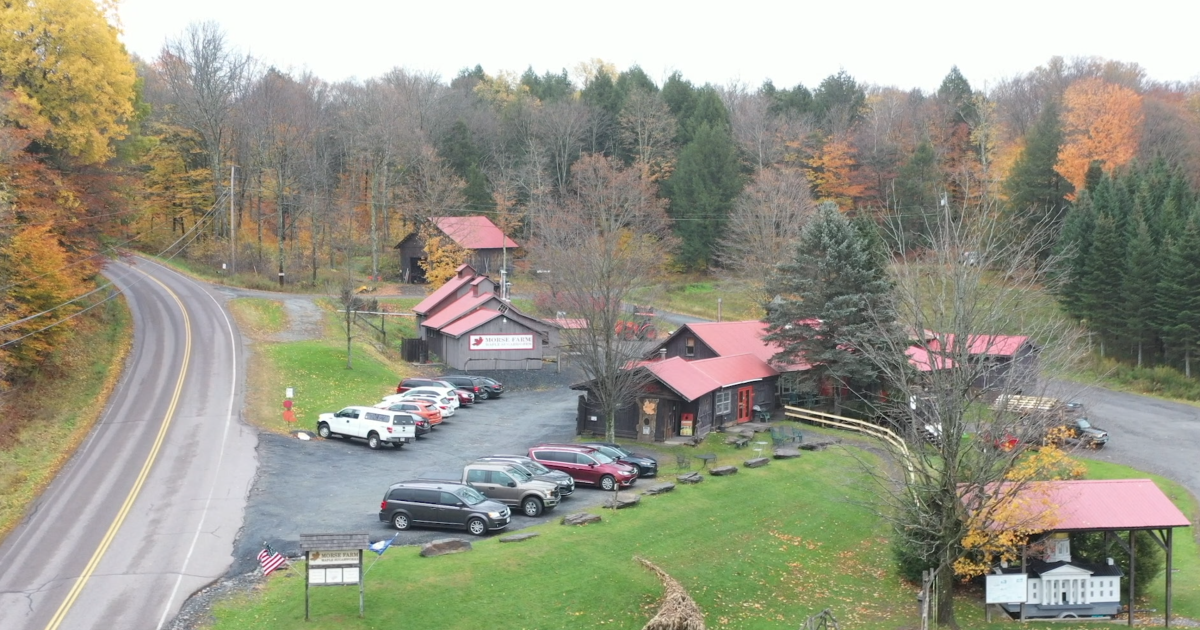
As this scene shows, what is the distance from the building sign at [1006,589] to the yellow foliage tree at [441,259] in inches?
2246

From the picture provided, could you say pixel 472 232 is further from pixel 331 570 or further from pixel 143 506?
pixel 331 570

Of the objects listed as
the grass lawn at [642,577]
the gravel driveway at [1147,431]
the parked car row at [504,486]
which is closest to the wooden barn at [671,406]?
the parked car row at [504,486]

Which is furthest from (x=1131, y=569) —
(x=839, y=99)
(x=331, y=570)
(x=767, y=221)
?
(x=839, y=99)

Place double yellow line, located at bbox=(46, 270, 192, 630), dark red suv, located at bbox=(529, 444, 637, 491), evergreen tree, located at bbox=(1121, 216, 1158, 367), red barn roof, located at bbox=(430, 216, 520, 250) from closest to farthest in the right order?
double yellow line, located at bbox=(46, 270, 192, 630)
dark red suv, located at bbox=(529, 444, 637, 491)
evergreen tree, located at bbox=(1121, 216, 1158, 367)
red barn roof, located at bbox=(430, 216, 520, 250)

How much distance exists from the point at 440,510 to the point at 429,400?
628 inches

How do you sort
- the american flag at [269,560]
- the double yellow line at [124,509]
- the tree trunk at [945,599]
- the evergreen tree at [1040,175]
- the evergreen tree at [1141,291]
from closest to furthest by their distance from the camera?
1. the double yellow line at [124,509]
2. the tree trunk at [945,599]
3. the american flag at [269,560]
4. the evergreen tree at [1141,291]
5. the evergreen tree at [1040,175]

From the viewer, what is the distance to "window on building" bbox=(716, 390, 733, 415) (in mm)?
44500

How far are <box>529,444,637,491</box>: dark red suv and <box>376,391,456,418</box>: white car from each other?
1016cm

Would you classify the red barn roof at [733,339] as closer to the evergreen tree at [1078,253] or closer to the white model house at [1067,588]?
the evergreen tree at [1078,253]

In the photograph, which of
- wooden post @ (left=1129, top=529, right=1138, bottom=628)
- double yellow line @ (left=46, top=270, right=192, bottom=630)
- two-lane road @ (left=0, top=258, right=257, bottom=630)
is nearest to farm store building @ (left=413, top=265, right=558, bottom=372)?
two-lane road @ (left=0, top=258, right=257, bottom=630)

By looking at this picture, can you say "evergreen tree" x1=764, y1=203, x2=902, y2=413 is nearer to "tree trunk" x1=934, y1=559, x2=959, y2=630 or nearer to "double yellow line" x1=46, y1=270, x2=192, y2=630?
"tree trunk" x1=934, y1=559, x2=959, y2=630

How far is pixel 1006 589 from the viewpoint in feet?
79.3

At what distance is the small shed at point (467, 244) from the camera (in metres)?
77.3

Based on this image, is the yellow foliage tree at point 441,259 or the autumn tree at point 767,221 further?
the yellow foliage tree at point 441,259
